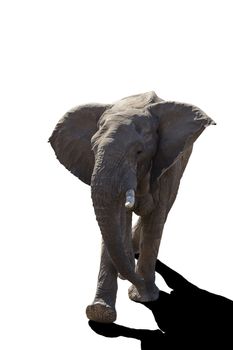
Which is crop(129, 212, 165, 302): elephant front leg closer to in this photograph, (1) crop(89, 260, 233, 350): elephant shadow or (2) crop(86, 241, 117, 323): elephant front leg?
(1) crop(89, 260, 233, 350): elephant shadow

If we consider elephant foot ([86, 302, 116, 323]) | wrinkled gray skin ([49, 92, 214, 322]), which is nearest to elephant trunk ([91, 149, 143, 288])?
wrinkled gray skin ([49, 92, 214, 322])

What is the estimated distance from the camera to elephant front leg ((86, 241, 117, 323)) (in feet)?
16.2

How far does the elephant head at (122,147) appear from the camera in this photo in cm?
443

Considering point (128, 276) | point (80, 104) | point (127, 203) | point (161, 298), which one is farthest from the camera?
point (161, 298)

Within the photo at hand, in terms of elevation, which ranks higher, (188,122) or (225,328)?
(188,122)

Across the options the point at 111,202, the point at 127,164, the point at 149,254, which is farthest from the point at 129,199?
the point at 149,254

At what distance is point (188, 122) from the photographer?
476 centimetres

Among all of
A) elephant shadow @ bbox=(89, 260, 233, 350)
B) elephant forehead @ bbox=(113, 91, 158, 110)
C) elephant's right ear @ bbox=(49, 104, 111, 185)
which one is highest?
elephant forehead @ bbox=(113, 91, 158, 110)

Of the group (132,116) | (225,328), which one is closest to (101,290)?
(225,328)

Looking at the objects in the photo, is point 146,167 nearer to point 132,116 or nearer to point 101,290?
point 132,116

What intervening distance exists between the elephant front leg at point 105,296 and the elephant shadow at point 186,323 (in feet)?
0.19

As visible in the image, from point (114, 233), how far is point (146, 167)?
0.58 metres

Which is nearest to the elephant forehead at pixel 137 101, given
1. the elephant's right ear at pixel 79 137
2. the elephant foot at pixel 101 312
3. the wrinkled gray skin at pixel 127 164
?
the wrinkled gray skin at pixel 127 164

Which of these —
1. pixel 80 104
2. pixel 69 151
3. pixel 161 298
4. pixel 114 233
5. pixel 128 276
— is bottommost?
pixel 161 298
